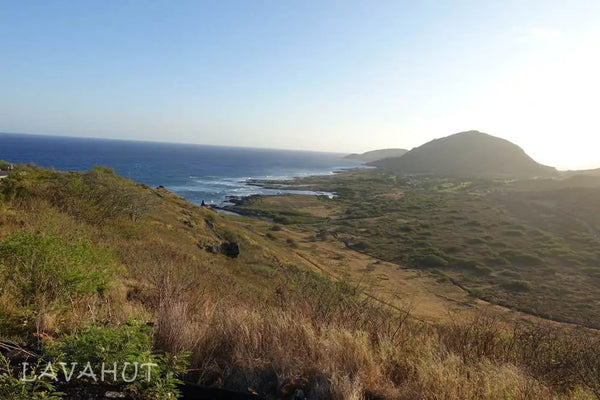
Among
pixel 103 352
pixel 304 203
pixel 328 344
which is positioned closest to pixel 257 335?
pixel 328 344

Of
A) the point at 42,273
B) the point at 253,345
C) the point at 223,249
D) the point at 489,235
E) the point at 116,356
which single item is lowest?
the point at 489,235

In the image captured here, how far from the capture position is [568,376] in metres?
5.09

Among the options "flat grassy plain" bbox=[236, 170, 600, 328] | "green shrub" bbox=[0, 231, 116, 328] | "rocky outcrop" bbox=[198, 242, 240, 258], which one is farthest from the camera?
"flat grassy plain" bbox=[236, 170, 600, 328]

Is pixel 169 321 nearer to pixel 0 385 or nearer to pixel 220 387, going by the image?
pixel 220 387

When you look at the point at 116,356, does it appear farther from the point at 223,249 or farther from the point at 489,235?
the point at 489,235

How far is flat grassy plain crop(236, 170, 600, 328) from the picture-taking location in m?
36.9

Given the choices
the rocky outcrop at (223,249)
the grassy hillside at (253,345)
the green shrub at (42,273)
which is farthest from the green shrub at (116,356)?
the rocky outcrop at (223,249)

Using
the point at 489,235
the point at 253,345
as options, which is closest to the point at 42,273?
the point at 253,345

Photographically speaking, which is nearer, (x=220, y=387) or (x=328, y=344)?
(x=220, y=387)

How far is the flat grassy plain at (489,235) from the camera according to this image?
36.9 meters

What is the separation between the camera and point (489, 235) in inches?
2387

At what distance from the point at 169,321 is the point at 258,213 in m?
71.6

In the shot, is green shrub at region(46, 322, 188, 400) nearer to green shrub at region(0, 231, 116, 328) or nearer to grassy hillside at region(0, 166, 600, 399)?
grassy hillside at region(0, 166, 600, 399)

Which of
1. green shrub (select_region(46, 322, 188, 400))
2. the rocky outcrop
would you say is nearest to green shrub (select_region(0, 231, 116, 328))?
green shrub (select_region(46, 322, 188, 400))
